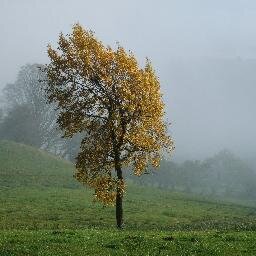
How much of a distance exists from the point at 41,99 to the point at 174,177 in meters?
51.3

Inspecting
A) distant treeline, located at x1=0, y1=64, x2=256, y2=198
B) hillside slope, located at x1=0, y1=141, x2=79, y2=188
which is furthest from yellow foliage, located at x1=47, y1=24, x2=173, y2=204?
distant treeline, located at x1=0, y1=64, x2=256, y2=198

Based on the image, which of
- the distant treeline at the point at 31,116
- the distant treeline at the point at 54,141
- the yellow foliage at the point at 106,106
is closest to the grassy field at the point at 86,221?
the yellow foliage at the point at 106,106

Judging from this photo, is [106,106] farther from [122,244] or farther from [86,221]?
[86,221]

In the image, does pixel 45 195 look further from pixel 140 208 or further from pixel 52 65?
pixel 52 65

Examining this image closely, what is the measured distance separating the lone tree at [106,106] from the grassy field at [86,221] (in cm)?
568

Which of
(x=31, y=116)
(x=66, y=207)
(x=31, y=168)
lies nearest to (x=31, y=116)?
(x=31, y=116)

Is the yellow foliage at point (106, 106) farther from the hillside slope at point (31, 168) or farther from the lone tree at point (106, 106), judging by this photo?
the hillside slope at point (31, 168)

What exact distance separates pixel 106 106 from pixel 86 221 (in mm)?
17992

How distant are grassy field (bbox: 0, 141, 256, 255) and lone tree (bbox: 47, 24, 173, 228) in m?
5.68

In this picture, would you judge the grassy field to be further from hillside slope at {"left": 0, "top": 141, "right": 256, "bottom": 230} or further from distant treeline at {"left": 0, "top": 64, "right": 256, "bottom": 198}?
distant treeline at {"left": 0, "top": 64, "right": 256, "bottom": 198}

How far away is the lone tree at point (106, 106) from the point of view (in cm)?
4025

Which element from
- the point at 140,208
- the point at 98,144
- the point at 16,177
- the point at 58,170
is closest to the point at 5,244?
the point at 98,144

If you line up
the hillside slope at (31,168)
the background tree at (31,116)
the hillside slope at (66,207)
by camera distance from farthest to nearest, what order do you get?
the background tree at (31,116) → the hillside slope at (31,168) → the hillside slope at (66,207)

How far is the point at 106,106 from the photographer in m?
41.1
